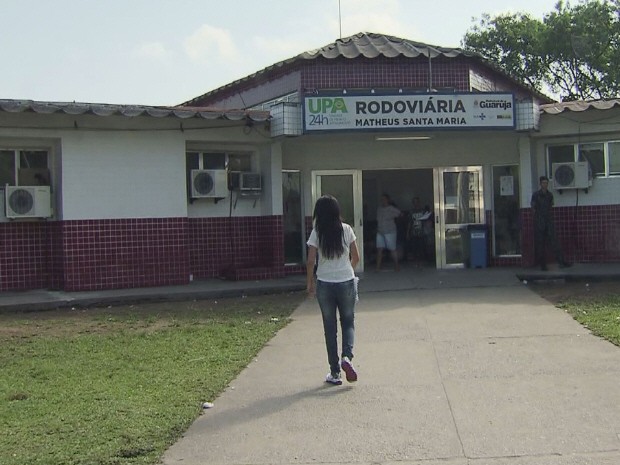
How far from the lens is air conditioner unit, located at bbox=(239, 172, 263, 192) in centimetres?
1452

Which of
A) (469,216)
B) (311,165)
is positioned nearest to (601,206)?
(469,216)

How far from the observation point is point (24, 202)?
12711 mm

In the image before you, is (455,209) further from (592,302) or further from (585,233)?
(592,302)

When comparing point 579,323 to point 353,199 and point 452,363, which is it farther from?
point 353,199

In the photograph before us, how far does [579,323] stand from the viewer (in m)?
9.34

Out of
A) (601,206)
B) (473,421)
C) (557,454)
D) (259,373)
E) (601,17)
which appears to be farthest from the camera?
(601,17)

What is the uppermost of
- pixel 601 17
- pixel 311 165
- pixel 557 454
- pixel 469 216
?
pixel 601 17

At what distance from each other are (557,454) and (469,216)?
11.2 meters

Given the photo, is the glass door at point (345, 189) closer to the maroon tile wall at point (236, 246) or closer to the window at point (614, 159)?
the maroon tile wall at point (236, 246)

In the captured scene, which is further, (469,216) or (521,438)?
(469,216)

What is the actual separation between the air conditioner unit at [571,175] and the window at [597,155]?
1.06 feet

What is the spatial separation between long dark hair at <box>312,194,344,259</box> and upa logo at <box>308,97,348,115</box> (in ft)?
22.3

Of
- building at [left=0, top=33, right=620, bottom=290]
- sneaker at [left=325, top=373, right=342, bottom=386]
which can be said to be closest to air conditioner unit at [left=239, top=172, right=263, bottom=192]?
building at [left=0, top=33, right=620, bottom=290]

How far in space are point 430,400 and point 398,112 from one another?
8.25 metres
